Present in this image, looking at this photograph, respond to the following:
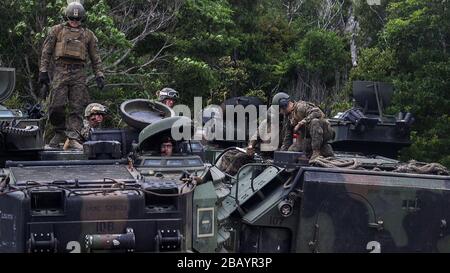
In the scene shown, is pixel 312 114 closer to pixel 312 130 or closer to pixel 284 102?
pixel 312 130

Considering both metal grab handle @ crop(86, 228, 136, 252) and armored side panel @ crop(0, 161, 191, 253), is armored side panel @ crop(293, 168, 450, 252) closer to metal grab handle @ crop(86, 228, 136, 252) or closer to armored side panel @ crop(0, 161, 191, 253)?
armored side panel @ crop(0, 161, 191, 253)

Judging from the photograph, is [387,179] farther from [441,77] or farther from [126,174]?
[441,77]

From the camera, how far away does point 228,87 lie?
28297mm

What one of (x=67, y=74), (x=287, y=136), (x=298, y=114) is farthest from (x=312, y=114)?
(x=67, y=74)

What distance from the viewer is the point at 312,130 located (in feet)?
41.8

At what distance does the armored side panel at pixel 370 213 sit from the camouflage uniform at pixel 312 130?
6.11 feet

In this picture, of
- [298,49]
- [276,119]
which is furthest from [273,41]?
[276,119]

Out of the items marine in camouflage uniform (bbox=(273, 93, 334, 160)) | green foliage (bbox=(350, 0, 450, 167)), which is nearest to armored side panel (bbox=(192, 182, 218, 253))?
marine in camouflage uniform (bbox=(273, 93, 334, 160))

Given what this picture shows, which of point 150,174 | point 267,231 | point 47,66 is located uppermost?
point 47,66

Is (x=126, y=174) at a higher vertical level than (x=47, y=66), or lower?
lower

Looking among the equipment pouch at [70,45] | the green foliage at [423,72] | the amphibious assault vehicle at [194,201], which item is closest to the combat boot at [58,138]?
the equipment pouch at [70,45]

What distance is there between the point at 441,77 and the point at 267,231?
40.1ft

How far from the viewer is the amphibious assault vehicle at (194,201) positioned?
366 inches

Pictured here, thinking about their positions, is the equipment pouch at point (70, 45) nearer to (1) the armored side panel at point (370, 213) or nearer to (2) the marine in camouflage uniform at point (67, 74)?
(2) the marine in camouflage uniform at point (67, 74)
